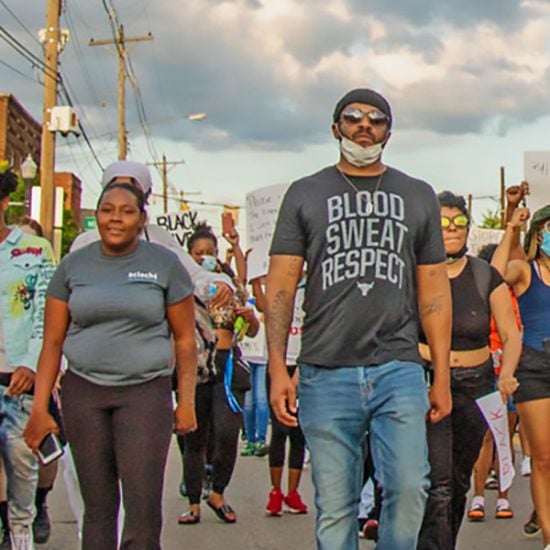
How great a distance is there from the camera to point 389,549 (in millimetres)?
5070

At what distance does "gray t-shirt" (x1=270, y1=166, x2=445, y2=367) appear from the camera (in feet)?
16.4

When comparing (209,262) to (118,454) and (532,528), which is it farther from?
(118,454)

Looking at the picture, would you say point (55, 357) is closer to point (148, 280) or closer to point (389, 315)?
point (148, 280)

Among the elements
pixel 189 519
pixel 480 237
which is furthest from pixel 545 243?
pixel 480 237

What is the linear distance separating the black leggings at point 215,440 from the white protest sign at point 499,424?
81.3 inches

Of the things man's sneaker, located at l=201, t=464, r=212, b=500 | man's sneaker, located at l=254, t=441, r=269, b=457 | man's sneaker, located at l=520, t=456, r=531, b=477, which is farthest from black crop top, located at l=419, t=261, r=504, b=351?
man's sneaker, located at l=254, t=441, r=269, b=457

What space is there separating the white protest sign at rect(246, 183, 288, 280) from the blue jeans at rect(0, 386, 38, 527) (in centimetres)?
437

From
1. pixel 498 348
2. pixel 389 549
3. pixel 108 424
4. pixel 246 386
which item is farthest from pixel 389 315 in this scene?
pixel 498 348

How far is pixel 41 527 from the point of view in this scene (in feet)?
26.4

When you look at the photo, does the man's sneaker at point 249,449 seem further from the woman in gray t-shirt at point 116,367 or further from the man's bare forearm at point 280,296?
the man's bare forearm at point 280,296

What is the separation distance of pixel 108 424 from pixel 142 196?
1040mm

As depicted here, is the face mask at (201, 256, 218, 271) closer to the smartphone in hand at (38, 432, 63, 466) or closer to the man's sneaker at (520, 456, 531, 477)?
the smartphone in hand at (38, 432, 63, 466)

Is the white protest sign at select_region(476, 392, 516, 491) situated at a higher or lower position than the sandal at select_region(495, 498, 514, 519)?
higher

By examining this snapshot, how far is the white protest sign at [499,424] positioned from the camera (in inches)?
268
